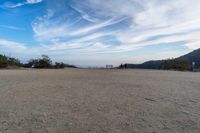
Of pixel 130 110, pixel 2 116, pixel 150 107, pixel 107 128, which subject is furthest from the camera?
pixel 150 107

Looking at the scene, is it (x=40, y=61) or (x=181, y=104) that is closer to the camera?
(x=181, y=104)

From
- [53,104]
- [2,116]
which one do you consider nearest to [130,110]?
[53,104]

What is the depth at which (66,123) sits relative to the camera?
3.07 meters

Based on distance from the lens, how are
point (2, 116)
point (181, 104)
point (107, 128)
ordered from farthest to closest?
point (181, 104)
point (2, 116)
point (107, 128)

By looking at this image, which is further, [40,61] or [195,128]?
[40,61]

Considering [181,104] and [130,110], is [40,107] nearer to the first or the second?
[130,110]

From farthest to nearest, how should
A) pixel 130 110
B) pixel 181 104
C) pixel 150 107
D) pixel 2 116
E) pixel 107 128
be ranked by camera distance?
Answer: pixel 181 104 → pixel 150 107 → pixel 130 110 → pixel 2 116 → pixel 107 128

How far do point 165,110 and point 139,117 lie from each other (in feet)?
2.61

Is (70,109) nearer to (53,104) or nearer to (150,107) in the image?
(53,104)

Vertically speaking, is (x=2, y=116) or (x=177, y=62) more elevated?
(x=177, y=62)

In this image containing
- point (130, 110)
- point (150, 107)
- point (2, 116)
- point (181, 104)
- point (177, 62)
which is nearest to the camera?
point (2, 116)

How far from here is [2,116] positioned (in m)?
3.38

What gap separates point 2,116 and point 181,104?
3.77m

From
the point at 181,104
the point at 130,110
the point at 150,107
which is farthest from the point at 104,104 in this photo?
the point at 181,104
